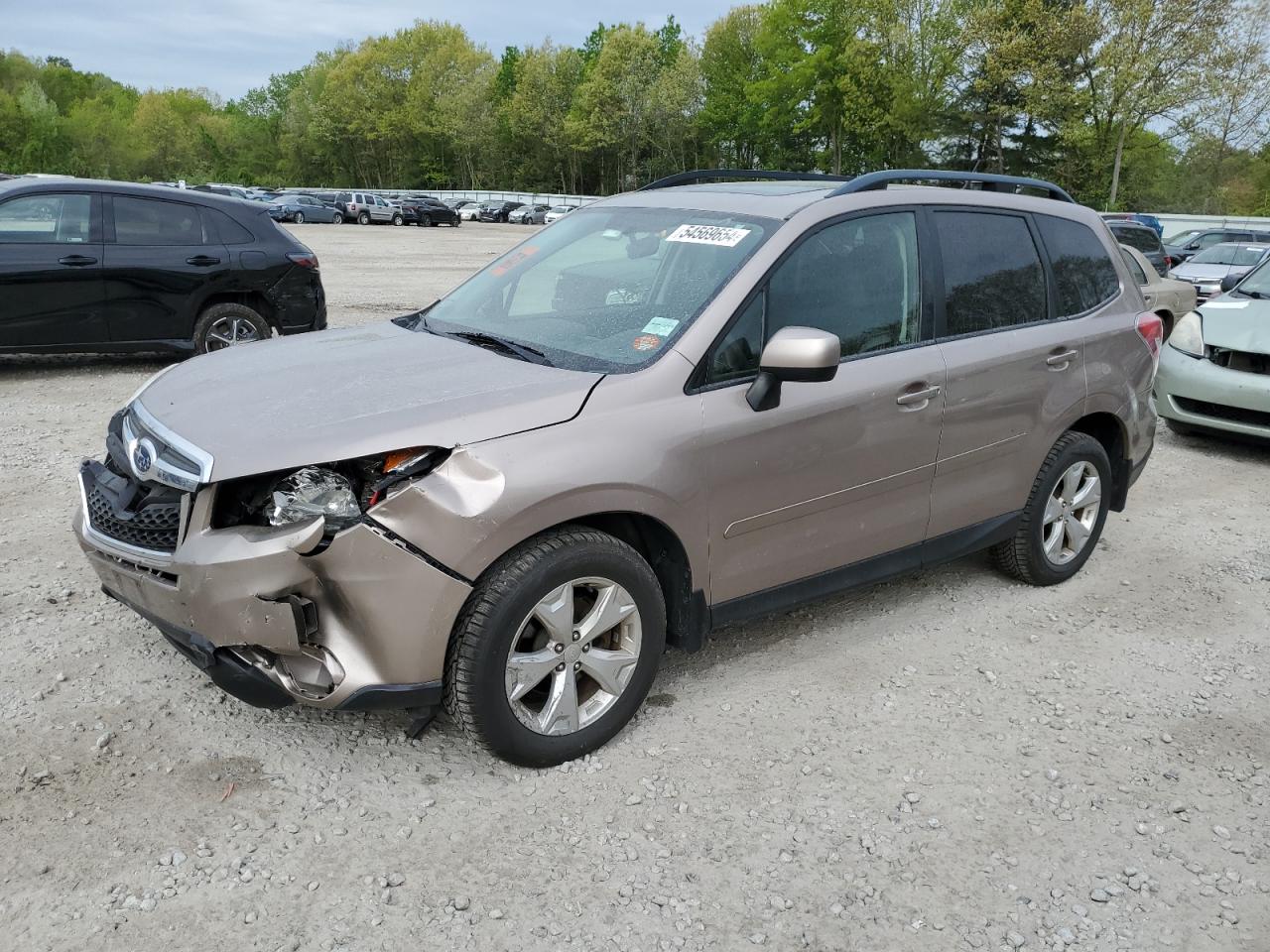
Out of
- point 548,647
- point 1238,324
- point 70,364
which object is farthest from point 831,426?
point 70,364

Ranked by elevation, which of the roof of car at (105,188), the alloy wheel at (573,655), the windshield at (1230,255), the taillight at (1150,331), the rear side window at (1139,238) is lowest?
the alloy wheel at (573,655)

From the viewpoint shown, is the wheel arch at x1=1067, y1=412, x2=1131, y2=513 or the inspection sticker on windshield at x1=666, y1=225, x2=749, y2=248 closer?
the inspection sticker on windshield at x1=666, y1=225, x2=749, y2=248

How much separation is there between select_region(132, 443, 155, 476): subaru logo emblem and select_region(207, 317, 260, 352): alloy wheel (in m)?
6.19

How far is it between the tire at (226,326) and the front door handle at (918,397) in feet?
22.3

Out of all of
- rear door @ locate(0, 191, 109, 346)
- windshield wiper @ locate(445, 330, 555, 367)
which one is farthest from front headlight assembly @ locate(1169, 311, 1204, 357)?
rear door @ locate(0, 191, 109, 346)

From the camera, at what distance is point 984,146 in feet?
184

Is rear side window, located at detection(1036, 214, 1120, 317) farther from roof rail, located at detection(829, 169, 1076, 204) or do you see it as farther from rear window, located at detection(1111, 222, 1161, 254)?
rear window, located at detection(1111, 222, 1161, 254)

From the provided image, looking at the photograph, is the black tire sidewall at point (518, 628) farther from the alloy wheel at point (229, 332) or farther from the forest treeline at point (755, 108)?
the forest treeline at point (755, 108)

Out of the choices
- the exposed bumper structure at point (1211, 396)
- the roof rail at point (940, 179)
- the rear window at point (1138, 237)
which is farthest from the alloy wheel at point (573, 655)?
the rear window at point (1138, 237)

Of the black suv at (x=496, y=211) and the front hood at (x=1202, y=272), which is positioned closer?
the front hood at (x=1202, y=272)

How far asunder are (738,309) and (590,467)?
826mm

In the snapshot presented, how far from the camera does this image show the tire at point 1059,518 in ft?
15.5

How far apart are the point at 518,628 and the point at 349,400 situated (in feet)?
2.86

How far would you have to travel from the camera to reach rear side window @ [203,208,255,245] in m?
9.17
